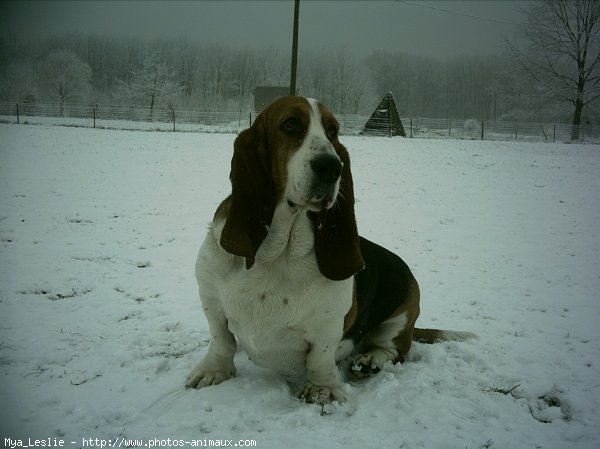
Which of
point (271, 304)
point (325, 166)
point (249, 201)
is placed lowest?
point (271, 304)

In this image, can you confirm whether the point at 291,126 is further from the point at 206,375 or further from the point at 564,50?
the point at 564,50

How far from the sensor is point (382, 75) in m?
92.5

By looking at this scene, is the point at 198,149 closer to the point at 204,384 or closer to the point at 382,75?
the point at 204,384

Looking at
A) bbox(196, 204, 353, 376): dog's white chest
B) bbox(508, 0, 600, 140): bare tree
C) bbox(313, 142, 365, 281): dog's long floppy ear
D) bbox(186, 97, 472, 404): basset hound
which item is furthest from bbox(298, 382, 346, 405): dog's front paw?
bbox(508, 0, 600, 140): bare tree

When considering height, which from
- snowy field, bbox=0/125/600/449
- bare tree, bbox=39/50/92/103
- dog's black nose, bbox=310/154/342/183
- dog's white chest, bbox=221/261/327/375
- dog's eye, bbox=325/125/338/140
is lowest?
snowy field, bbox=0/125/600/449

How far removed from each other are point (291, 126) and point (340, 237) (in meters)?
0.74

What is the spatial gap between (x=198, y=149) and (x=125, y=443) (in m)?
17.2

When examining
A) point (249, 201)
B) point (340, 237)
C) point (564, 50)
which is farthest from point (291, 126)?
point (564, 50)

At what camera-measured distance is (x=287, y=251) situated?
105 inches

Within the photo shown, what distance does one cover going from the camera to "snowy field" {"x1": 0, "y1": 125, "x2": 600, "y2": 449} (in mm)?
2516

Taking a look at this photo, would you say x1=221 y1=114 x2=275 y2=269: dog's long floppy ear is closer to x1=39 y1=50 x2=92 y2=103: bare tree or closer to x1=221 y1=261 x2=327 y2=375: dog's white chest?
x1=221 y1=261 x2=327 y2=375: dog's white chest

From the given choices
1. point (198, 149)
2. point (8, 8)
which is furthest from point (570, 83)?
point (8, 8)

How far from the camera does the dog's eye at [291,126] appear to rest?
249 cm

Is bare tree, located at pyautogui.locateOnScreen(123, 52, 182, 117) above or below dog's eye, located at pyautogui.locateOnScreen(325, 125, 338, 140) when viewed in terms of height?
above
